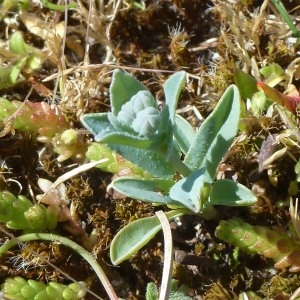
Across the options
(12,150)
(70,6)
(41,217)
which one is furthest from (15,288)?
(70,6)

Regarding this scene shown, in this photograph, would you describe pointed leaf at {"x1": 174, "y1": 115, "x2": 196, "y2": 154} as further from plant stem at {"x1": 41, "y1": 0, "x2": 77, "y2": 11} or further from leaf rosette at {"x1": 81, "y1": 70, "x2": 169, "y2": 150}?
plant stem at {"x1": 41, "y1": 0, "x2": 77, "y2": 11}

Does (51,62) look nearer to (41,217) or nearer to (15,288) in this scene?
(41,217)

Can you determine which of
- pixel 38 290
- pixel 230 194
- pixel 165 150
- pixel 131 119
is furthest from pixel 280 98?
pixel 38 290

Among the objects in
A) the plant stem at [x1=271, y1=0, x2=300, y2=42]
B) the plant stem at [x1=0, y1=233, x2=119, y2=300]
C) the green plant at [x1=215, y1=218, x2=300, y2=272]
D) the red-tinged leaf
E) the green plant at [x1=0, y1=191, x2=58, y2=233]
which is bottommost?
the plant stem at [x1=0, y1=233, x2=119, y2=300]

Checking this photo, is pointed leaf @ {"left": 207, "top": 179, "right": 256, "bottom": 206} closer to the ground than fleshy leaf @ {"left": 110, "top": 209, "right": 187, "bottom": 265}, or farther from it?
farther from it

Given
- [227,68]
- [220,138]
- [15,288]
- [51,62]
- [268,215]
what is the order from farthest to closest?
[51,62] < [227,68] < [268,215] < [15,288] < [220,138]

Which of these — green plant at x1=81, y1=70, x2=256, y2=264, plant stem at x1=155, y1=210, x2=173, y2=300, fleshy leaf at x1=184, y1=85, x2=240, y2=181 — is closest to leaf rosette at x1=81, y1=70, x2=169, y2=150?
green plant at x1=81, y1=70, x2=256, y2=264

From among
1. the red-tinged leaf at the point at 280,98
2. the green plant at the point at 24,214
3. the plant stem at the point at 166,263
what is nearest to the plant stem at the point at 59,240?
the green plant at the point at 24,214

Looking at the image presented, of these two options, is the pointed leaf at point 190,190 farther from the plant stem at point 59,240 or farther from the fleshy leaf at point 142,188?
the plant stem at point 59,240
